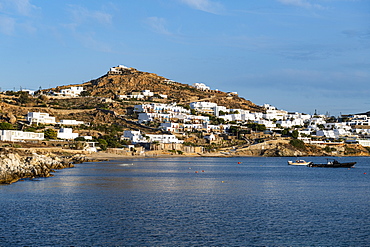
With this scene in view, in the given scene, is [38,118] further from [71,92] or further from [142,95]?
[142,95]

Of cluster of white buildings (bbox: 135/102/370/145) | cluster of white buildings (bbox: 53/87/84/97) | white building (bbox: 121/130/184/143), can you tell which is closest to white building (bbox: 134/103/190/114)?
cluster of white buildings (bbox: 135/102/370/145)

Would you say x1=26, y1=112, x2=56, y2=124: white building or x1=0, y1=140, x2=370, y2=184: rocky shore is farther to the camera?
x1=26, y1=112, x2=56, y2=124: white building

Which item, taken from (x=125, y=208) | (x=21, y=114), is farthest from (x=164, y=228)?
(x=21, y=114)

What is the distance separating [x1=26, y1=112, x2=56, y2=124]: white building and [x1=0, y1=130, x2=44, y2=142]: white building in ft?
71.8

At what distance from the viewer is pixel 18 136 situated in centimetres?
9806

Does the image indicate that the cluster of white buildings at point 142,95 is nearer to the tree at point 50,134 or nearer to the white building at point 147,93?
the white building at point 147,93

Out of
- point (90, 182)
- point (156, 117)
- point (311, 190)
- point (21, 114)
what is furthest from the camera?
point (156, 117)

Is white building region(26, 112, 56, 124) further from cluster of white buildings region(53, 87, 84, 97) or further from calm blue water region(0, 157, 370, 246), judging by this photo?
calm blue water region(0, 157, 370, 246)

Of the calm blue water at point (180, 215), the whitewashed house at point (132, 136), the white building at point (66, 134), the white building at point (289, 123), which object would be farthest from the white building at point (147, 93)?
the calm blue water at point (180, 215)

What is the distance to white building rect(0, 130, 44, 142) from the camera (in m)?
94.8

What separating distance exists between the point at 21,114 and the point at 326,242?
413 ft

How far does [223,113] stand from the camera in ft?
607

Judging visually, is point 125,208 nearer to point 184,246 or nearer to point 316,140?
point 184,246

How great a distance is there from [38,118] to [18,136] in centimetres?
2873
